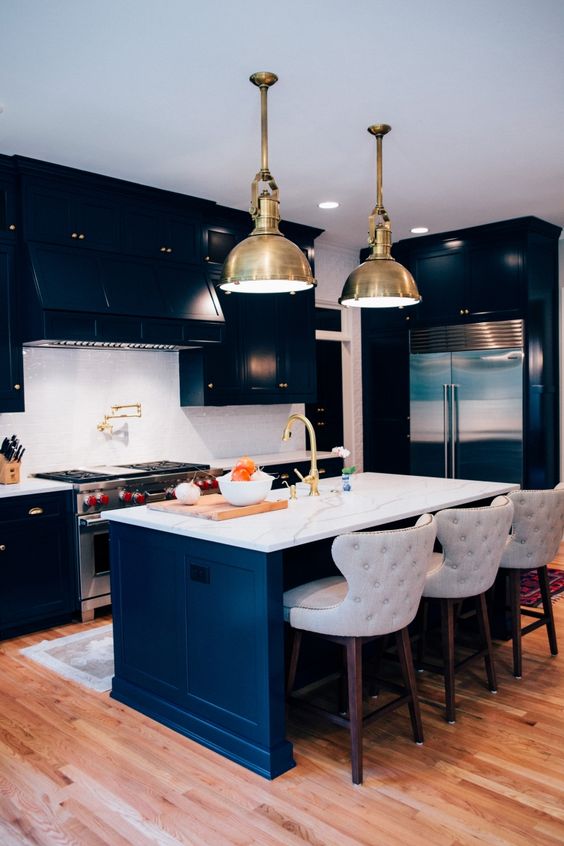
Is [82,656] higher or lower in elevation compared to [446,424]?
lower

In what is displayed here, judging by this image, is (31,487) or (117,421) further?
(117,421)

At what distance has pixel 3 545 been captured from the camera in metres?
4.29

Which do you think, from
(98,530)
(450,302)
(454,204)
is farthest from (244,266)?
(450,302)

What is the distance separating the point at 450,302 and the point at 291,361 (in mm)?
1652

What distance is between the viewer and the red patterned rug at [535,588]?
16.3 feet

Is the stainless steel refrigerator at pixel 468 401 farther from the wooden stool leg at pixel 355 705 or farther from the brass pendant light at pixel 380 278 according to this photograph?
the wooden stool leg at pixel 355 705

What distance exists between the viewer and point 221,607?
290 centimetres

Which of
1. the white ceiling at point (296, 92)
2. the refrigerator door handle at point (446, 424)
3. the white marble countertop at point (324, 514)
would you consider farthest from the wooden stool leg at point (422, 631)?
the refrigerator door handle at point (446, 424)

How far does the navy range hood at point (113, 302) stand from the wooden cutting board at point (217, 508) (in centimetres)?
173

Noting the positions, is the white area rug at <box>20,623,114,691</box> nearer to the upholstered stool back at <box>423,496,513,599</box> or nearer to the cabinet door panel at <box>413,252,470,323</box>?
the upholstered stool back at <box>423,496,513,599</box>

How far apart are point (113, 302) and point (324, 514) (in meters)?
2.44

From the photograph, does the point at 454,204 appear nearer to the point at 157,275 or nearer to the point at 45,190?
the point at 157,275

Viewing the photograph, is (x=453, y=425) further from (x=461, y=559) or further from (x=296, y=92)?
(x=296, y=92)

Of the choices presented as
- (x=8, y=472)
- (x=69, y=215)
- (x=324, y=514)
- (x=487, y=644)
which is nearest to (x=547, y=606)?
(x=487, y=644)
